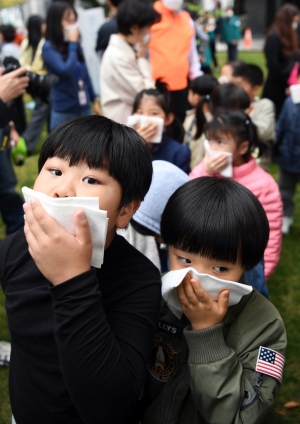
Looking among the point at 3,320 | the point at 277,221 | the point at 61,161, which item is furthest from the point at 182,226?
the point at 3,320

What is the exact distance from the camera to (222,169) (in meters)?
2.47

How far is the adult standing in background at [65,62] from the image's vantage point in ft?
16.6

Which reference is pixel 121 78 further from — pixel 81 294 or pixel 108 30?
pixel 81 294

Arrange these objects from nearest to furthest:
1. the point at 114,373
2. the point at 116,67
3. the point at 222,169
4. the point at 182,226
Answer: the point at 114,373 < the point at 182,226 < the point at 222,169 < the point at 116,67

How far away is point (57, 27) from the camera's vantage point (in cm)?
508

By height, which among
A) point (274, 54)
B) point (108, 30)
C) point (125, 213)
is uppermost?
point (125, 213)

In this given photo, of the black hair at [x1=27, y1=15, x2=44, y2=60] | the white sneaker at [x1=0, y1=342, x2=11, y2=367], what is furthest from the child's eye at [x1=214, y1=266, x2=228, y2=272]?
the black hair at [x1=27, y1=15, x2=44, y2=60]

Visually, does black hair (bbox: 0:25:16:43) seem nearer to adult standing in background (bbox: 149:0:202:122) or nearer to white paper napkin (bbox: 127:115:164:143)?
adult standing in background (bbox: 149:0:202:122)

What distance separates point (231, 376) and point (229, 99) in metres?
2.52

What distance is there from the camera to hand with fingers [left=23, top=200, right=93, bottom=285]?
0.94 meters

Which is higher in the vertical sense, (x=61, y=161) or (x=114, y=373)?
(x=61, y=161)

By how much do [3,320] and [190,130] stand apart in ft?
6.51

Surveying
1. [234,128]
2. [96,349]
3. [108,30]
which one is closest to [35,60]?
[108,30]

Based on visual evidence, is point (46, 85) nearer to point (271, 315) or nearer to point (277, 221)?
point (277, 221)
